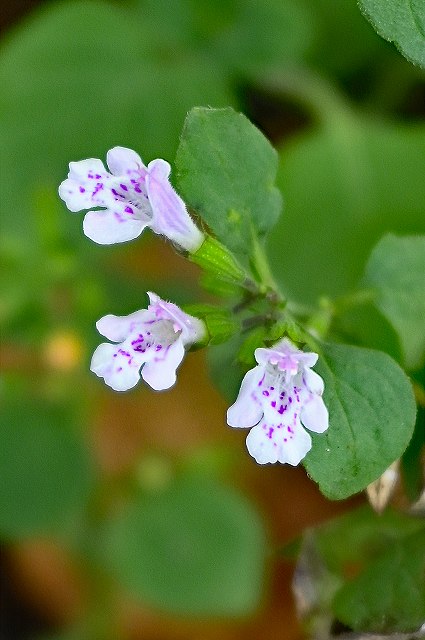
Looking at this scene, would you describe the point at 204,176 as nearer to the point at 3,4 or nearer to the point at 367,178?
the point at 367,178

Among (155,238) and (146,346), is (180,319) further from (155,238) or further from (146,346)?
(155,238)

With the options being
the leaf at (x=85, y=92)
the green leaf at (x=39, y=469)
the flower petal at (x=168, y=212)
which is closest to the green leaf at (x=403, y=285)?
the flower petal at (x=168, y=212)

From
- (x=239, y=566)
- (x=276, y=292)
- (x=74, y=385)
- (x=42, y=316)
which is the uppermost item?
(x=276, y=292)

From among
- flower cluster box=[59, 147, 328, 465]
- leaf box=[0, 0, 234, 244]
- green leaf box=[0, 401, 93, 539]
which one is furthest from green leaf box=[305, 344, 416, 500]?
green leaf box=[0, 401, 93, 539]

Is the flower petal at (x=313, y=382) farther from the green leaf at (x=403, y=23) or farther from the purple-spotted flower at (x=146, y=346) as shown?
the green leaf at (x=403, y=23)

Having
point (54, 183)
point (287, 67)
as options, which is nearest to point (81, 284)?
point (54, 183)

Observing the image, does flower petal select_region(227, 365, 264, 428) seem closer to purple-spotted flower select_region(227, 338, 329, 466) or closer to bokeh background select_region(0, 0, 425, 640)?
purple-spotted flower select_region(227, 338, 329, 466)
